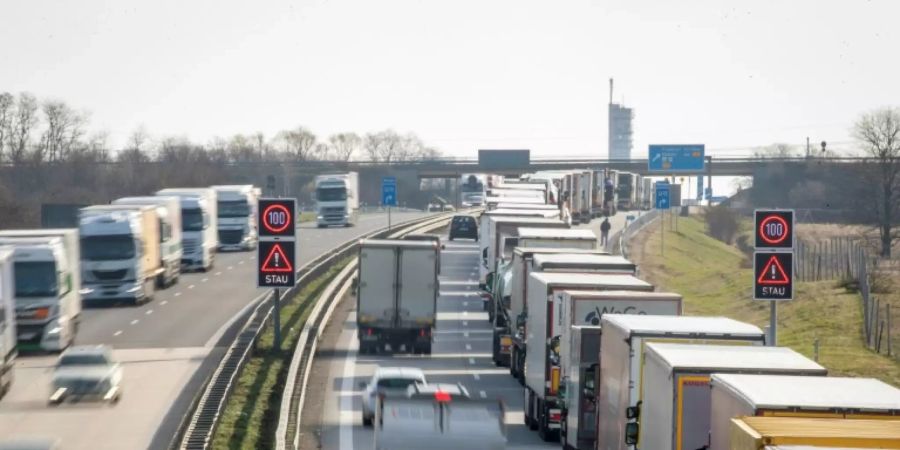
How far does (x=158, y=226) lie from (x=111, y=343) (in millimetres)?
12808

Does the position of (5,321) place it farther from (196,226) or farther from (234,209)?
(234,209)

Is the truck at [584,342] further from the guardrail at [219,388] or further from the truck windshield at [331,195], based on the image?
the truck windshield at [331,195]

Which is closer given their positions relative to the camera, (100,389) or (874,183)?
(100,389)

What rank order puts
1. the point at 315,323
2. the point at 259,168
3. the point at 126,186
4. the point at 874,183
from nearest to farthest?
the point at 315,323 < the point at 874,183 < the point at 126,186 < the point at 259,168

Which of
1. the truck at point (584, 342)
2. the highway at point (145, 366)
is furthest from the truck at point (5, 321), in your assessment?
the truck at point (584, 342)

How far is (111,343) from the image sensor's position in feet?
139

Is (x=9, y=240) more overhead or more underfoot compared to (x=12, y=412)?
more overhead

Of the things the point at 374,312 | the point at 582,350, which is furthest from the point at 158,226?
the point at 582,350

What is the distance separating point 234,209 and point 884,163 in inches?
1253

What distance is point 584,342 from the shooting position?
22.8 metres

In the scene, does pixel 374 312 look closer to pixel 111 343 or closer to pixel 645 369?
pixel 111 343

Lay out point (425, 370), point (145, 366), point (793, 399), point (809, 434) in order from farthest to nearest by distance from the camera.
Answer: point (425, 370) < point (145, 366) < point (793, 399) < point (809, 434)

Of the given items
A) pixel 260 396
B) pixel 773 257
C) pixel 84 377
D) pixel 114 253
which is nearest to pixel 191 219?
pixel 114 253

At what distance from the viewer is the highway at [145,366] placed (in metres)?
28.6
